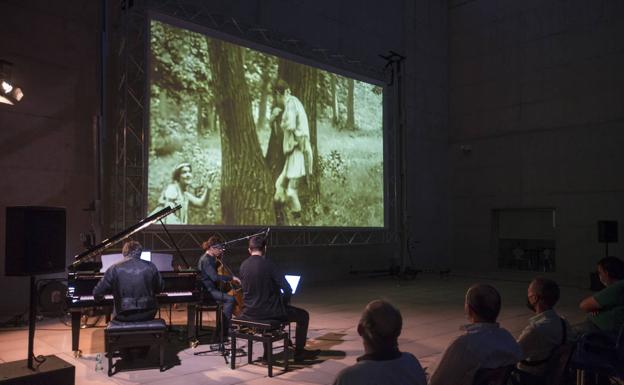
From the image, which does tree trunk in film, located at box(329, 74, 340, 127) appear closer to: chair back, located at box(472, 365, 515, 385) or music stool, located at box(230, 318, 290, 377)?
music stool, located at box(230, 318, 290, 377)

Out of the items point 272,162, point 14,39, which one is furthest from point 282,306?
point 14,39

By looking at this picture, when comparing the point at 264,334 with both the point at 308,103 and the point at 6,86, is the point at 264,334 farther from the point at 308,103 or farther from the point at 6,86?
the point at 308,103

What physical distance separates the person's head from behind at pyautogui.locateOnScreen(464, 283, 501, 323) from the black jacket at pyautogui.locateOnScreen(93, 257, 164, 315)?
3491 mm

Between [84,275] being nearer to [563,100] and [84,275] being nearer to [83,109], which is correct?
[83,109]

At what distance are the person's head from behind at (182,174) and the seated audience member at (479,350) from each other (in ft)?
23.8

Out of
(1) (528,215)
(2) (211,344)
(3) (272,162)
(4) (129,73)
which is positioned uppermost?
(4) (129,73)

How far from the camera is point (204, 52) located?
9.61 m

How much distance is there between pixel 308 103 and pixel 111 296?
277 inches

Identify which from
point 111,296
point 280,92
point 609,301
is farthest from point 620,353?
point 280,92

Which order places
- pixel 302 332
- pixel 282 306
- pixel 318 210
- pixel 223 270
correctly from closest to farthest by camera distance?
pixel 282 306 → pixel 302 332 → pixel 223 270 → pixel 318 210

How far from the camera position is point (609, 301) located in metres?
3.99

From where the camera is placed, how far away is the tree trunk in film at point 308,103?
1127cm

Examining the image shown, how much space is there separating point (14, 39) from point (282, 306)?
649 centimetres

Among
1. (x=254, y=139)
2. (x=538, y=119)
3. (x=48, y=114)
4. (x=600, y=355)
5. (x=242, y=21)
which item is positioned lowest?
(x=600, y=355)
